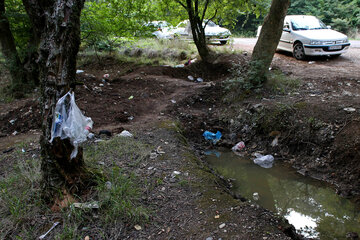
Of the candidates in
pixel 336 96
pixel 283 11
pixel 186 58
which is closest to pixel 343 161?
pixel 336 96

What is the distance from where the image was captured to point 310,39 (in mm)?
7719

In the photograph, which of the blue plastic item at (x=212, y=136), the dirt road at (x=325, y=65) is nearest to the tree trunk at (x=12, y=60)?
the blue plastic item at (x=212, y=136)

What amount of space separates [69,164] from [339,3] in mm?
22399

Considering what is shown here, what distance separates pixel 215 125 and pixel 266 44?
84.7 inches

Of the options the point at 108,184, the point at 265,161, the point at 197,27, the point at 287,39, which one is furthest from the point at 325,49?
the point at 108,184

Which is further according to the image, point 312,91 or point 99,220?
point 312,91

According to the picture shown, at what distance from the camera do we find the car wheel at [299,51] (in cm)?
809

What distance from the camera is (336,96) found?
16.1 feet

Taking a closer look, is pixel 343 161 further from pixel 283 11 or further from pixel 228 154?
pixel 283 11

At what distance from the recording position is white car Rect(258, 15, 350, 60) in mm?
7664

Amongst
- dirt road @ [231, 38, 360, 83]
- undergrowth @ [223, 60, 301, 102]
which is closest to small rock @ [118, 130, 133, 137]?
undergrowth @ [223, 60, 301, 102]

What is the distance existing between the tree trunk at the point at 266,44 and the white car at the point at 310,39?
2650 millimetres

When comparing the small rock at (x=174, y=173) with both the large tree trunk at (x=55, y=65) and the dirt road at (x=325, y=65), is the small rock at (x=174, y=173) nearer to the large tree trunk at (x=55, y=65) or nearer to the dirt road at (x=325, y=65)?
the large tree trunk at (x=55, y=65)

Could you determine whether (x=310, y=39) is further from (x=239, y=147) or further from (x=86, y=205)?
(x=86, y=205)
